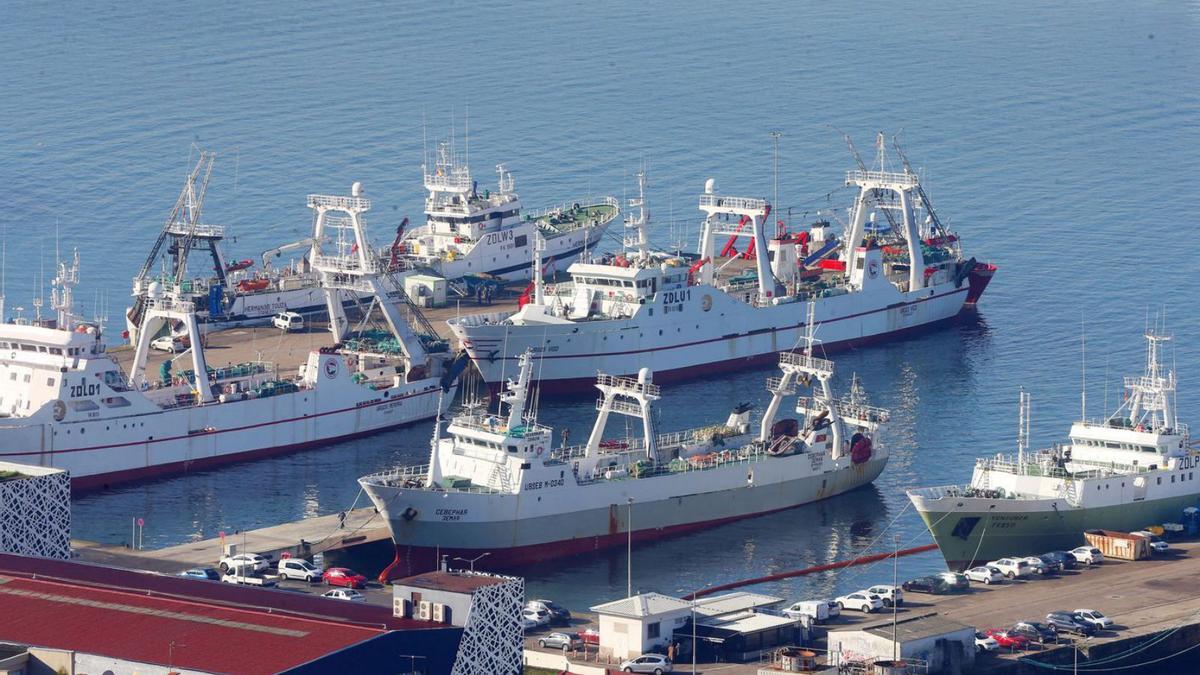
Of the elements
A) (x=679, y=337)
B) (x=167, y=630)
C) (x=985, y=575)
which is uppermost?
(x=679, y=337)

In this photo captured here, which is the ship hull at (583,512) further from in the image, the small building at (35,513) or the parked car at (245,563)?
the small building at (35,513)

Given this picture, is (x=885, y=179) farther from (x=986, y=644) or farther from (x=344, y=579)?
(x=986, y=644)

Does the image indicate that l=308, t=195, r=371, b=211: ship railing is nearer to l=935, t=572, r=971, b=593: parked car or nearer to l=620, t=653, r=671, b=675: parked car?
l=935, t=572, r=971, b=593: parked car

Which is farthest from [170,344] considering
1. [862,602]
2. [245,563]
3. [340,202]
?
[862,602]

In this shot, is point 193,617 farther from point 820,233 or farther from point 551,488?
point 820,233

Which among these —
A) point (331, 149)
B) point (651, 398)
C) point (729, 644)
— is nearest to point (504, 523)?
point (651, 398)

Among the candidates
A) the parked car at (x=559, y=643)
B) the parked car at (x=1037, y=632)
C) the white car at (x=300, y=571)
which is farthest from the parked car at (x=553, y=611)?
the parked car at (x=1037, y=632)
